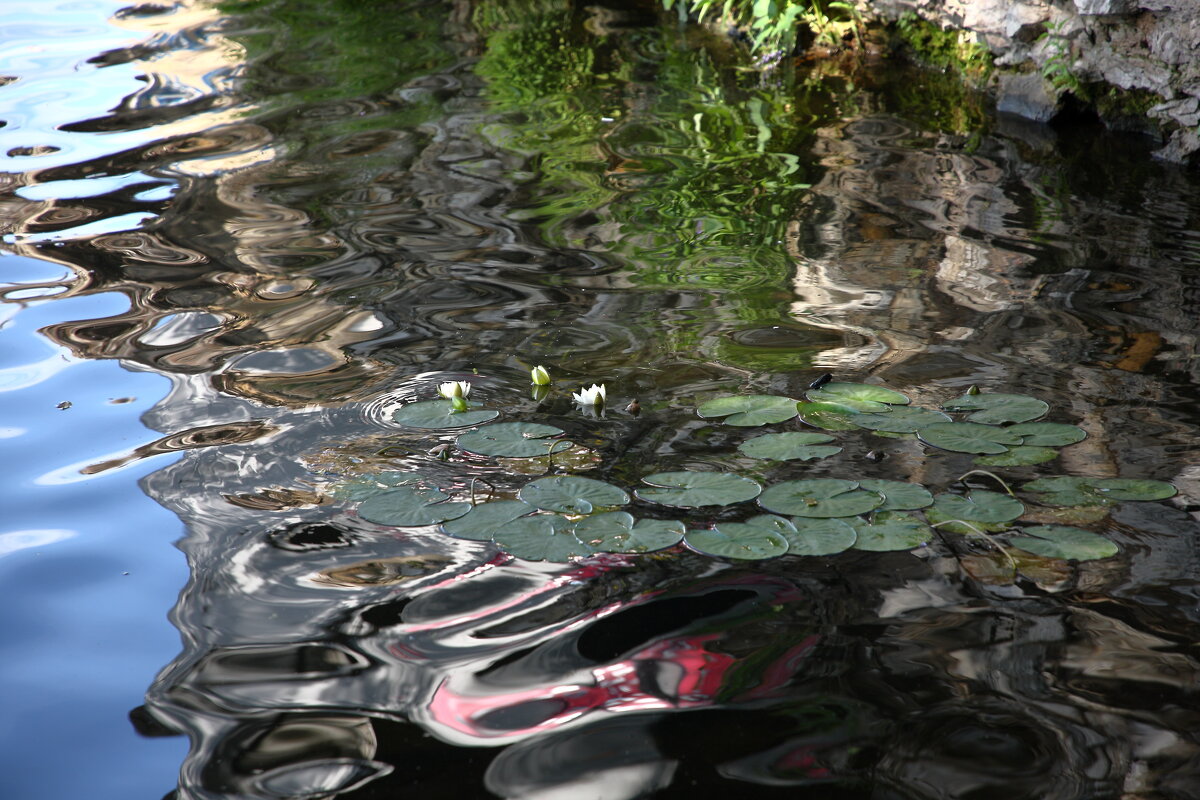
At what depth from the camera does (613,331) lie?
2.52 meters

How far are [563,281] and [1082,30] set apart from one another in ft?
8.90

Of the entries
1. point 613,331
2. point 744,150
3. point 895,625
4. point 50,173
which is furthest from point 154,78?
point 895,625

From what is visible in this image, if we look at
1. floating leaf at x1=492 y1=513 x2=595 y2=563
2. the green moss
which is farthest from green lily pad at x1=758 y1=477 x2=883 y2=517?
the green moss

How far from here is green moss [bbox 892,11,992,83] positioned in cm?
462

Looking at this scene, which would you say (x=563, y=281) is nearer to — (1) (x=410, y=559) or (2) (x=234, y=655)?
(1) (x=410, y=559)

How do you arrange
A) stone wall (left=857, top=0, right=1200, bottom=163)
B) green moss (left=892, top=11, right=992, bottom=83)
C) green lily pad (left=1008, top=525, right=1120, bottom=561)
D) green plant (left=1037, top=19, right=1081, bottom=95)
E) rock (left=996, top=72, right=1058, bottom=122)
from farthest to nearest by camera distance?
green moss (left=892, top=11, right=992, bottom=83) → rock (left=996, top=72, right=1058, bottom=122) → green plant (left=1037, top=19, right=1081, bottom=95) → stone wall (left=857, top=0, right=1200, bottom=163) → green lily pad (left=1008, top=525, right=1120, bottom=561)

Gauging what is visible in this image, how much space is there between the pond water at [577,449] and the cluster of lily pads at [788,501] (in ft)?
0.09

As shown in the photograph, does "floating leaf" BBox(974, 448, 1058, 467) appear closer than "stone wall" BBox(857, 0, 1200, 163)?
Yes

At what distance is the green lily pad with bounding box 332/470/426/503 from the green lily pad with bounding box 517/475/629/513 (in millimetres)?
235

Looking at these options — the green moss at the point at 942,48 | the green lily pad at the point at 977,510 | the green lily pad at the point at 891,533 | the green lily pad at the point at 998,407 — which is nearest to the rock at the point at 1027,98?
the green moss at the point at 942,48

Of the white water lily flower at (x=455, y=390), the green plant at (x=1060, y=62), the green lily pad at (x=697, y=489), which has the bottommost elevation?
the green lily pad at (x=697, y=489)

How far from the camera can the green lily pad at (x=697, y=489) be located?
1735 millimetres

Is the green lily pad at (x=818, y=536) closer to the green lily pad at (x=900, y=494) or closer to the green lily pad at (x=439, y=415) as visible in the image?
the green lily pad at (x=900, y=494)

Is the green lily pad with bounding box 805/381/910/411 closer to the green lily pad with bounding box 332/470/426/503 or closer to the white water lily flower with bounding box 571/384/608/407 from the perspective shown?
the white water lily flower with bounding box 571/384/608/407
